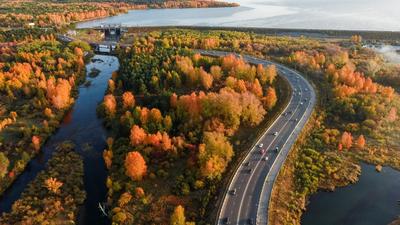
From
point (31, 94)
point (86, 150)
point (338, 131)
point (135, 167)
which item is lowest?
point (86, 150)

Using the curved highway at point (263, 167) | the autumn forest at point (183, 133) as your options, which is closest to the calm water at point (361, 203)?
the autumn forest at point (183, 133)

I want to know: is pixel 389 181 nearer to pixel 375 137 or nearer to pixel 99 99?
pixel 375 137

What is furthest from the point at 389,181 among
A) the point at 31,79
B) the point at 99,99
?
the point at 31,79

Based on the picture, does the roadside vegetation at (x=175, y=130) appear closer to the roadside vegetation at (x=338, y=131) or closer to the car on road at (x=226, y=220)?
the car on road at (x=226, y=220)

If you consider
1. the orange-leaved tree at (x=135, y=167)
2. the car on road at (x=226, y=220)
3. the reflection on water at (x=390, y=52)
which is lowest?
the car on road at (x=226, y=220)

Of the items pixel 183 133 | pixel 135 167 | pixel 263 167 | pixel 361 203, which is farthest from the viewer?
pixel 183 133

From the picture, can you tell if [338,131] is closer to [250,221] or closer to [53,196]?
[250,221]

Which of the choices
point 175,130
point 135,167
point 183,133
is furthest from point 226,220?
point 175,130
